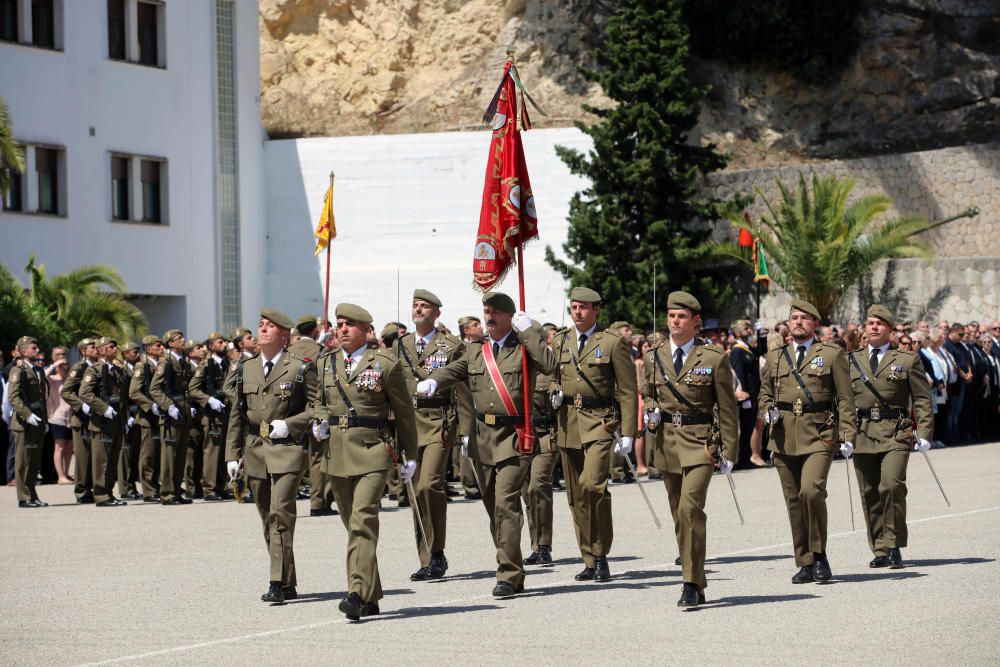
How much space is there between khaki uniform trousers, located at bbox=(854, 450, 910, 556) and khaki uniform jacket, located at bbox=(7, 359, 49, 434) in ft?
35.7

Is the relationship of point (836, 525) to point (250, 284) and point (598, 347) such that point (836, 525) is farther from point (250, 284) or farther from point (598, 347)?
point (250, 284)

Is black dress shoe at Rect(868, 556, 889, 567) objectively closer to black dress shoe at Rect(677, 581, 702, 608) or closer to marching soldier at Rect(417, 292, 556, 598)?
black dress shoe at Rect(677, 581, 702, 608)

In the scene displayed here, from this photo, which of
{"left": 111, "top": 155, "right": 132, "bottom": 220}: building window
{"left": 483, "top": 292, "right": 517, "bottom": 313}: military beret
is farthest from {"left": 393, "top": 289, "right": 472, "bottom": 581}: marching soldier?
{"left": 111, "top": 155, "right": 132, "bottom": 220}: building window

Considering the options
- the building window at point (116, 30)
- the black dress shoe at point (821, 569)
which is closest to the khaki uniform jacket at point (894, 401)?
the black dress shoe at point (821, 569)

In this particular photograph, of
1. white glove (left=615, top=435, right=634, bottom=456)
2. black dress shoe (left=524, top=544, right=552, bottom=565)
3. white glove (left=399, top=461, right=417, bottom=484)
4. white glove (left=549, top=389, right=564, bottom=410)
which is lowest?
black dress shoe (left=524, top=544, right=552, bottom=565)

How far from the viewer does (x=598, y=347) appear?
40.4 ft

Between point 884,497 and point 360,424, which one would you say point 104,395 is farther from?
point 884,497

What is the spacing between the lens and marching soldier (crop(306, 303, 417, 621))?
10.5 metres

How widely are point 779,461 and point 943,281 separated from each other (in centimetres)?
2452

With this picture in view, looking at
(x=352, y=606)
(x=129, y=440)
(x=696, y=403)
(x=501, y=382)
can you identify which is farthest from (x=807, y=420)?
(x=129, y=440)

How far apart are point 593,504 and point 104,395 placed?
9.45 m

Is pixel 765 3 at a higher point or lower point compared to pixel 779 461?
higher

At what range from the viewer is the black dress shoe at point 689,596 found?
1053 cm

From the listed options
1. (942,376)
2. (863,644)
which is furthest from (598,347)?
(942,376)
